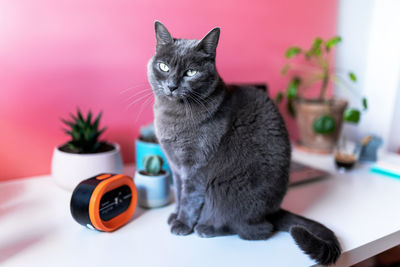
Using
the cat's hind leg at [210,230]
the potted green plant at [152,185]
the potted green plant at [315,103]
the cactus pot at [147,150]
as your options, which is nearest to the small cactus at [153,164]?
the potted green plant at [152,185]

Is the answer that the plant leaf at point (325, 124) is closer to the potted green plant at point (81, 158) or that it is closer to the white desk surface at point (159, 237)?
the white desk surface at point (159, 237)

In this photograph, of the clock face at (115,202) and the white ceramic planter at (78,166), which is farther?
the white ceramic planter at (78,166)

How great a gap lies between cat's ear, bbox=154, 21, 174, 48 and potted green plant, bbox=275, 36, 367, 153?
0.84 meters

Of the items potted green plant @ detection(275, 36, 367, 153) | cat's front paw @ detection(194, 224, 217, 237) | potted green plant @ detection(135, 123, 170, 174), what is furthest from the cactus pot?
potted green plant @ detection(275, 36, 367, 153)

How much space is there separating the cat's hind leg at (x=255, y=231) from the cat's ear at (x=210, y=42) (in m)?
0.47

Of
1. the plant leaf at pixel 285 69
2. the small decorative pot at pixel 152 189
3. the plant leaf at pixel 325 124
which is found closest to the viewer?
the small decorative pot at pixel 152 189

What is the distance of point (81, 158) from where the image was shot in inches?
39.1

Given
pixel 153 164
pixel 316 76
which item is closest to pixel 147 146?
pixel 153 164

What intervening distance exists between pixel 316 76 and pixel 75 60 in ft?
3.88

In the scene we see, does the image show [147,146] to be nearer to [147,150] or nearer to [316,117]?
[147,150]

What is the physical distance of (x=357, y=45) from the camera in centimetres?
167

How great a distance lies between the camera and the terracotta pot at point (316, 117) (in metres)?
1.45

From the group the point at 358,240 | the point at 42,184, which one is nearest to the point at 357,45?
the point at 358,240

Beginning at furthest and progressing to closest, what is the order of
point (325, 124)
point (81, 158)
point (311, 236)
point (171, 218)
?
point (325, 124) < point (81, 158) < point (171, 218) < point (311, 236)
